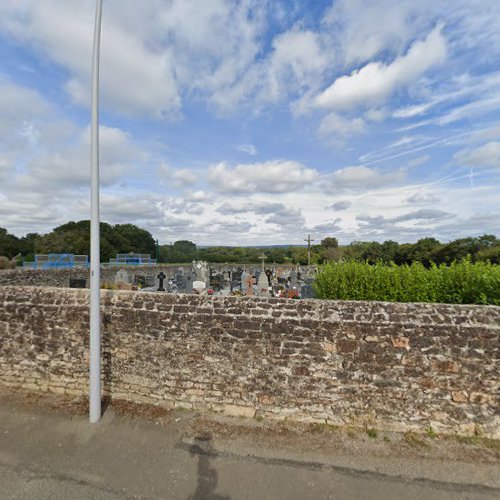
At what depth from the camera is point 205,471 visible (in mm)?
3256

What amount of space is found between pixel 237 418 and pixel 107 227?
60.5m

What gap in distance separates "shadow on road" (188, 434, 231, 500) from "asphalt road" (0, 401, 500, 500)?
1cm

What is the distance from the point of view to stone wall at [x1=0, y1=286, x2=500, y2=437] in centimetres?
376

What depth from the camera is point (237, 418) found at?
164 inches

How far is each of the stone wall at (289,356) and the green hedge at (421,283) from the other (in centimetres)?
A: 97

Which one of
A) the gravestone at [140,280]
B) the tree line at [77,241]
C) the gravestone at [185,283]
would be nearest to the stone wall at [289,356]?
the gravestone at [185,283]

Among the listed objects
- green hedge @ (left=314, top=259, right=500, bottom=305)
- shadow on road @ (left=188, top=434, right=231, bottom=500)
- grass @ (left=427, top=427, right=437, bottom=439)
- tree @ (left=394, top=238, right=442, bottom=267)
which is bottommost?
shadow on road @ (left=188, top=434, right=231, bottom=500)

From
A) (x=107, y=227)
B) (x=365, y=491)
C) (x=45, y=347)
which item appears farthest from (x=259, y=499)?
(x=107, y=227)

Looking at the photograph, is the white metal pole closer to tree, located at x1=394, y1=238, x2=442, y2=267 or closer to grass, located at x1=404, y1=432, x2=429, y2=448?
grass, located at x1=404, y1=432, x2=429, y2=448

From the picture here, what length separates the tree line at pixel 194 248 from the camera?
101 feet

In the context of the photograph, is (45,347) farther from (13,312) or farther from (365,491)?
(365,491)

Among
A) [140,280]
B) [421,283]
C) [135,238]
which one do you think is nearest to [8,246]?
[135,238]

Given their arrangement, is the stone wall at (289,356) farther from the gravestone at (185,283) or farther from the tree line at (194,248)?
the tree line at (194,248)

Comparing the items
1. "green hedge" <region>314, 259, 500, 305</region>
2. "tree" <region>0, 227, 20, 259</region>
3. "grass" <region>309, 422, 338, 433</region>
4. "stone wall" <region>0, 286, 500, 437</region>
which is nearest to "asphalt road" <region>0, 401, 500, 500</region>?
"grass" <region>309, 422, 338, 433</region>
